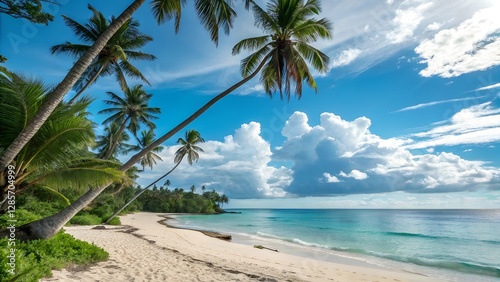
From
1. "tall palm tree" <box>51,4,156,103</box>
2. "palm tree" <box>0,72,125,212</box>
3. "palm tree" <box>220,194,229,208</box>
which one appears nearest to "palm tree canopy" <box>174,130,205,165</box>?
"tall palm tree" <box>51,4,156,103</box>

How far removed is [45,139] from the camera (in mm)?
5445

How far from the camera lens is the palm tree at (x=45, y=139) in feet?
16.2

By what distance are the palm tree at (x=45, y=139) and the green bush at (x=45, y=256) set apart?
1.13 m

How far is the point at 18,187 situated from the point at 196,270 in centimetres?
475

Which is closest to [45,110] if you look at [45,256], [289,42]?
[45,256]

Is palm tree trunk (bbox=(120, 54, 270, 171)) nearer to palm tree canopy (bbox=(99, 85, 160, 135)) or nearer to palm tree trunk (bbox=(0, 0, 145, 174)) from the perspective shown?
palm tree trunk (bbox=(0, 0, 145, 174))

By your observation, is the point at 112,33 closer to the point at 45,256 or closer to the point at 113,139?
the point at 45,256

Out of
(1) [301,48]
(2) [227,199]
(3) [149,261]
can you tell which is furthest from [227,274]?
(2) [227,199]

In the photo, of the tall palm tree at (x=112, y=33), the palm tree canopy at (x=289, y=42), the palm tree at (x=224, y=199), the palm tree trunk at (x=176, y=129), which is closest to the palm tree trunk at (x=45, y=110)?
the tall palm tree at (x=112, y=33)

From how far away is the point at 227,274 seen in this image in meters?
7.40

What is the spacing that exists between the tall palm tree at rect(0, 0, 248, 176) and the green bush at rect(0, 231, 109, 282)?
4.69 feet

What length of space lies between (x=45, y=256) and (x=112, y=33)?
4939 mm

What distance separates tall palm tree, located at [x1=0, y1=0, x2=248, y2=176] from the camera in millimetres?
4480

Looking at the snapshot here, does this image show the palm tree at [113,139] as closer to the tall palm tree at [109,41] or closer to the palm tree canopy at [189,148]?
the palm tree canopy at [189,148]
